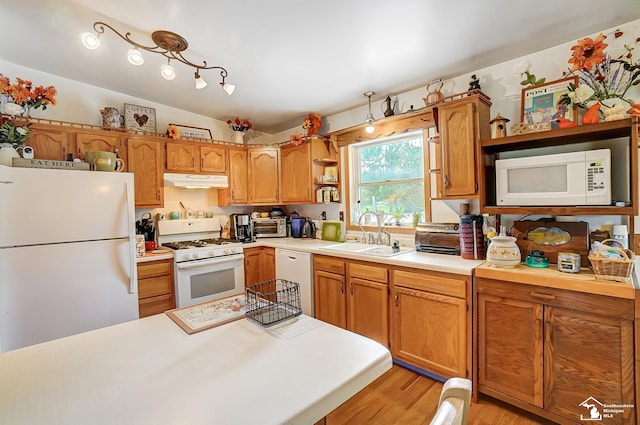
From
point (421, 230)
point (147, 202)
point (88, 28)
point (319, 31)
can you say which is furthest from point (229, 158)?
point (421, 230)

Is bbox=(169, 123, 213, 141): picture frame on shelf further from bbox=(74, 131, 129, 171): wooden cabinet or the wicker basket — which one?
the wicker basket

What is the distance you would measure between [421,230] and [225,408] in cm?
221

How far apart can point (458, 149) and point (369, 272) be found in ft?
4.02

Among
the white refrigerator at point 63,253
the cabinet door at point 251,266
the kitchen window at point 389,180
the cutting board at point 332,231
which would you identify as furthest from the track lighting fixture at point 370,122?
the white refrigerator at point 63,253

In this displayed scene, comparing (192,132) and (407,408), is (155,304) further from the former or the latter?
(407,408)

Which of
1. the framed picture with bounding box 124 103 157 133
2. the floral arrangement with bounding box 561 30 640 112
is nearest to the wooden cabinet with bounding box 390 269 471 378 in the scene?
the floral arrangement with bounding box 561 30 640 112

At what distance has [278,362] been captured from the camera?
89cm

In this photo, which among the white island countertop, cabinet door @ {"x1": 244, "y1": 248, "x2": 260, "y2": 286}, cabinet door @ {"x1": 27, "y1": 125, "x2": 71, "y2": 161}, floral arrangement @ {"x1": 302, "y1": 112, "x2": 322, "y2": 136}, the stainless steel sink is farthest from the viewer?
floral arrangement @ {"x1": 302, "y1": 112, "x2": 322, "y2": 136}

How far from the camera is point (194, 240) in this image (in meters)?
3.47

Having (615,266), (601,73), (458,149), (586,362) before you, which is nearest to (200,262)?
(458,149)

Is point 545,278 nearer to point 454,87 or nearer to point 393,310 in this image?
point 393,310

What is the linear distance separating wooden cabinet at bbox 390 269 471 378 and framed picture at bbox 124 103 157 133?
2.96m

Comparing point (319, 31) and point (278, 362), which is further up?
point (319, 31)

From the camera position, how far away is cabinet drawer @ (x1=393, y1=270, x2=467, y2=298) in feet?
6.41
